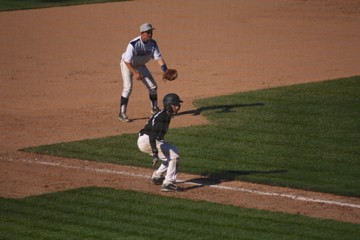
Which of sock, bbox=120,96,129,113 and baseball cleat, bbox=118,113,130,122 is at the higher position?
sock, bbox=120,96,129,113

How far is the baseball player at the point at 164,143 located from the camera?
12742mm

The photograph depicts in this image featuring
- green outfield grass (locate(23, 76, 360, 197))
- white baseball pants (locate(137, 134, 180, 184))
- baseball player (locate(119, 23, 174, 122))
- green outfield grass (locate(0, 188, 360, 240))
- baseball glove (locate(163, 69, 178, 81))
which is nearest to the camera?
green outfield grass (locate(0, 188, 360, 240))

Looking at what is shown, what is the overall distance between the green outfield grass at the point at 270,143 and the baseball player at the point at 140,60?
1.08m

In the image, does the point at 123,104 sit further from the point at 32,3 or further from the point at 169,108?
the point at 32,3

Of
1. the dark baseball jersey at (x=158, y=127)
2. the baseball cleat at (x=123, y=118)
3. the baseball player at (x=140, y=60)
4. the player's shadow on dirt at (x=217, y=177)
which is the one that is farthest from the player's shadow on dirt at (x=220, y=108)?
the dark baseball jersey at (x=158, y=127)

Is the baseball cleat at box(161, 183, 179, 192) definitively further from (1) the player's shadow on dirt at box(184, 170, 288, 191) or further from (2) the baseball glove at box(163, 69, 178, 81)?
(2) the baseball glove at box(163, 69, 178, 81)

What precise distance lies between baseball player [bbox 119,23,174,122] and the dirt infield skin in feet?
1.50

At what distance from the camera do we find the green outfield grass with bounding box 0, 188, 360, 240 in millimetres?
11312

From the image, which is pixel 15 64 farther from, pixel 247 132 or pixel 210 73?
pixel 247 132

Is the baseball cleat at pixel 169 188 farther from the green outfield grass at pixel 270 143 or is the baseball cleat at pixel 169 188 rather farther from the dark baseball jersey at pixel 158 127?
the green outfield grass at pixel 270 143

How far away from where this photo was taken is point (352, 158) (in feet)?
49.2

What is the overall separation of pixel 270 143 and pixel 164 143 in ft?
11.2

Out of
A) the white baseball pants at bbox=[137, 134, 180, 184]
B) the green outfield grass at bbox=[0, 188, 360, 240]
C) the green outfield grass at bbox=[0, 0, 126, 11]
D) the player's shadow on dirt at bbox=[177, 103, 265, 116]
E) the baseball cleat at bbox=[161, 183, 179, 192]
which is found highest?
the green outfield grass at bbox=[0, 0, 126, 11]

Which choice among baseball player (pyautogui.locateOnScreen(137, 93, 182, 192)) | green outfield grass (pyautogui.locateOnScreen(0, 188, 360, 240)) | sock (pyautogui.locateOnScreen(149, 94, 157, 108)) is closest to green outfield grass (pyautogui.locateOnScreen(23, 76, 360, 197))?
sock (pyautogui.locateOnScreen(149, 94, 157, 108))
